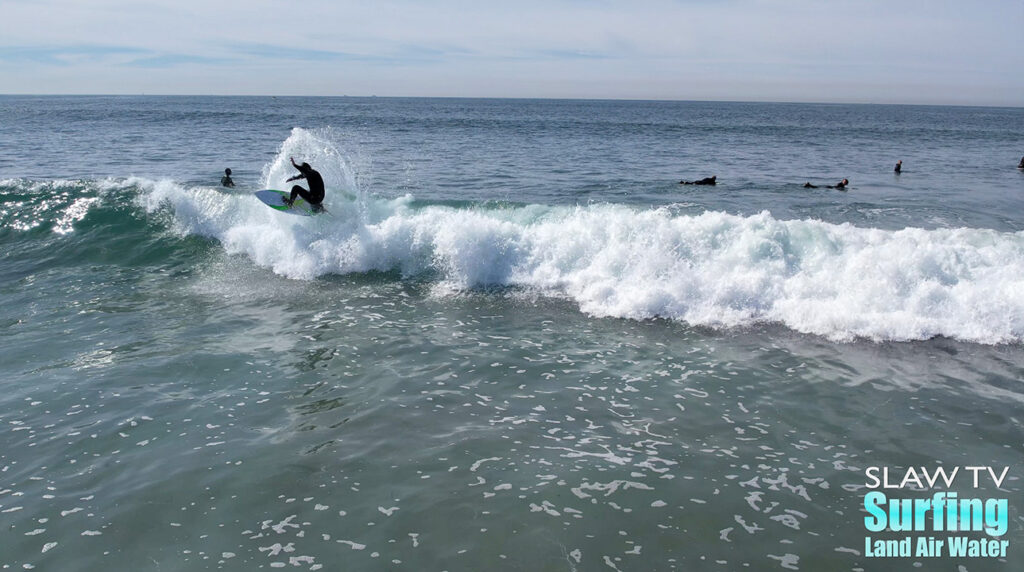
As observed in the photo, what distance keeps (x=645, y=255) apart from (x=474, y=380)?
608 centimetres

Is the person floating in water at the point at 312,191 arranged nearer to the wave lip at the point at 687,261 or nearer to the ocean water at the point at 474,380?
the wave lip at the point at 687,261

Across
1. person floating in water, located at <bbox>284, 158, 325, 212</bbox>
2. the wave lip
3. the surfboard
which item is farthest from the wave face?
person floating in water, located at <bbox>284, 158, 325, 212</bbox>

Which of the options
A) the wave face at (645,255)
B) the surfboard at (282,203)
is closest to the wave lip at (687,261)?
the wave face at (645,255)

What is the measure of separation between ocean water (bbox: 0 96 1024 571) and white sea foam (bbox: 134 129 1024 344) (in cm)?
7

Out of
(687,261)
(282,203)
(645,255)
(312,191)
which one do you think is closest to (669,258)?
(687,261)

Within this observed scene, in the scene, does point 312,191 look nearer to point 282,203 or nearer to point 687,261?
point 282,203

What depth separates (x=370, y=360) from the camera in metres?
10.4

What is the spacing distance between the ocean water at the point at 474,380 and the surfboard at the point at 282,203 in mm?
429

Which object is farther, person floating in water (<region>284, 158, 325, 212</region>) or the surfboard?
the surfboard

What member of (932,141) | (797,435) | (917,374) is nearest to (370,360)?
(797,435)

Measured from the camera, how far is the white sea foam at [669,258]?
12023 mm

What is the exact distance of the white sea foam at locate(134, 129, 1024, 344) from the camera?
1202 centimetres

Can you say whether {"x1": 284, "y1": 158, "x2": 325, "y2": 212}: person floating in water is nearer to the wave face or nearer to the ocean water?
the wave face

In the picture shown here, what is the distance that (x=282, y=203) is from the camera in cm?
1664
